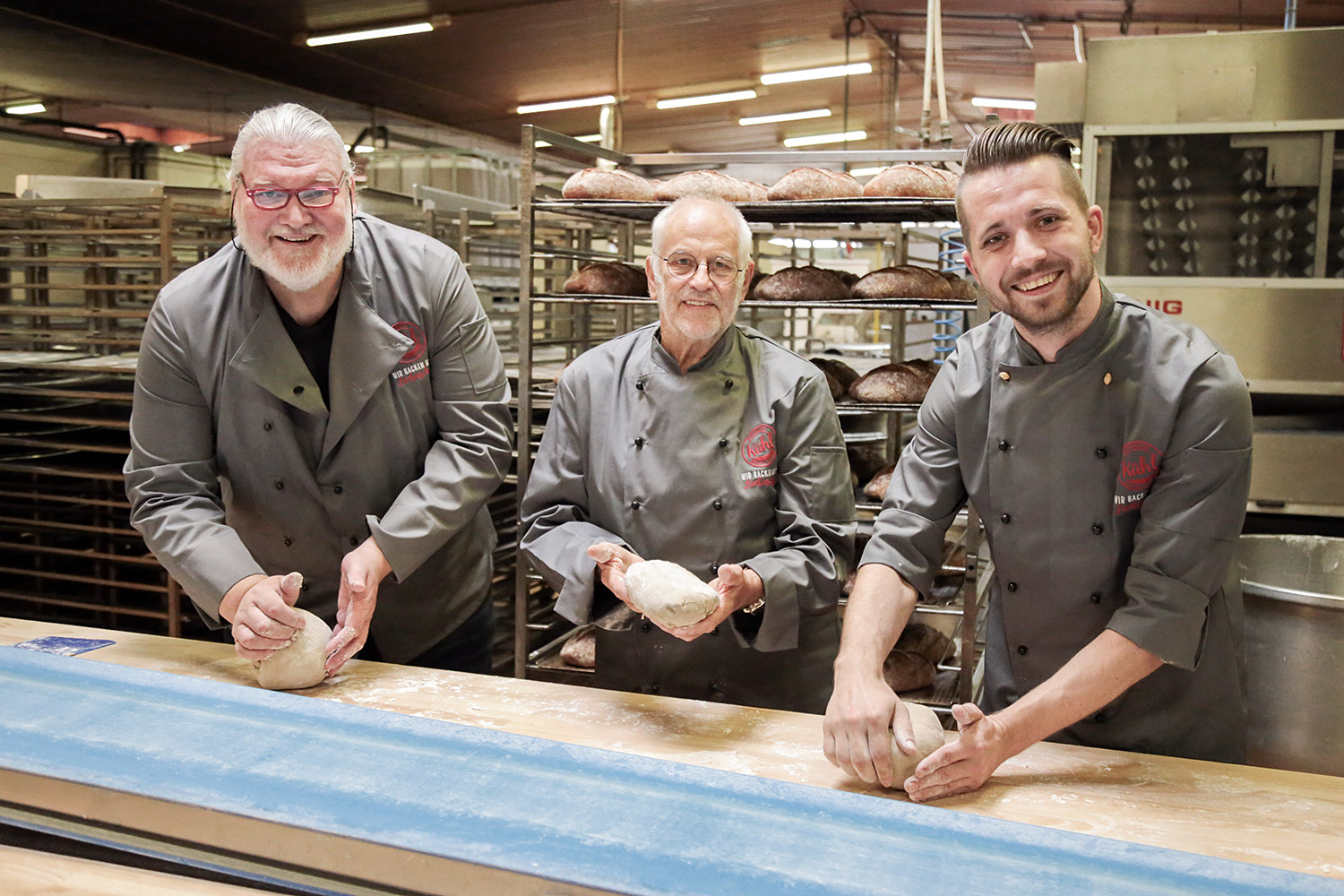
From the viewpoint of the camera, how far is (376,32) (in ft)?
21.4

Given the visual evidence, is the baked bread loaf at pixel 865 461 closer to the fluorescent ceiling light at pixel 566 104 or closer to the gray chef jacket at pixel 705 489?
the gray chef jacket at pixel 705 489

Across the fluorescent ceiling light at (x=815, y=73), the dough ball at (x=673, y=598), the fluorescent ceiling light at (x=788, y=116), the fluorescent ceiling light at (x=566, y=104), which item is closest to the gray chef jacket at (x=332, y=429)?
the dough ball at (x=673, y=598)

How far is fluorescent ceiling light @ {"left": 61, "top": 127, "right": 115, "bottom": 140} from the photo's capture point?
5586 mm

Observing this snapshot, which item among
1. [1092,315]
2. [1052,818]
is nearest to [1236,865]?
[1052,818]

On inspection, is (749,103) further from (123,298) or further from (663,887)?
(663,887)

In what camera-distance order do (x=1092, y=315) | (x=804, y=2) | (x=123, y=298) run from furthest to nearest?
1. (x=804, y=2)
2. (x=123, y=298)
3. (x=1092, y=315)

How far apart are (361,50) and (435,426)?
5.89 m

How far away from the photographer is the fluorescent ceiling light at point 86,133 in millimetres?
5586

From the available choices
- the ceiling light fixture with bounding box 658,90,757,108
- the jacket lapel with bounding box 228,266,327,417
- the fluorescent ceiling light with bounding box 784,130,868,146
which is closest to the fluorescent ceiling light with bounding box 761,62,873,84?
the ceiling light fixture with bounding box 658,90,757,108

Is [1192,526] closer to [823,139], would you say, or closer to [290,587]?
[290,587]

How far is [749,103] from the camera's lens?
8.97 meters

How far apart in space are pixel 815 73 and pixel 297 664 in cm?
786

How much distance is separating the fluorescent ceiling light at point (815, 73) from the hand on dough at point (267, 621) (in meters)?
7.53

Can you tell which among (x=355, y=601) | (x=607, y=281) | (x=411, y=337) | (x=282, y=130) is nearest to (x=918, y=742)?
(x=355, y=601)
